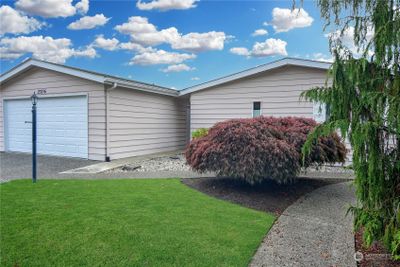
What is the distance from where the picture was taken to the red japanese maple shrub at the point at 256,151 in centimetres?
573

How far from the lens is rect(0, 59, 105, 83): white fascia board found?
32.8 feet

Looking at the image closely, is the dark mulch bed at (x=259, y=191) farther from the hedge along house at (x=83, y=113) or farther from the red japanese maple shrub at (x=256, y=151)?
the hedge along house at (x=83, y=113)

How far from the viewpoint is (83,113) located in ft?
35.2

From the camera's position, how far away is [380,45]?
9.84 feet

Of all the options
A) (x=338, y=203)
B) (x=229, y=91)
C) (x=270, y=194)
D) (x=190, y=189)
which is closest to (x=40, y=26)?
(x=229, y=91)

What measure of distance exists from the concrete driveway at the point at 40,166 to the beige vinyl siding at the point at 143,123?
1354 mm

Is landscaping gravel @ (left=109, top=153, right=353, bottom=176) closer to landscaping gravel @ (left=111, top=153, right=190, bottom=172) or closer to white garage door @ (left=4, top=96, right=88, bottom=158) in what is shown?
landscaping gravel @ (left=111, top=153, right=190, bottom=172)

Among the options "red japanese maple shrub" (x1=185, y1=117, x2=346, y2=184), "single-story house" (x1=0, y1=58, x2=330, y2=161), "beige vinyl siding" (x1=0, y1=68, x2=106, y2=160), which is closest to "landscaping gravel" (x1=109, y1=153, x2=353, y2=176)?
"single-story house" (x1=0, y1=58, x2=330, y2=161)

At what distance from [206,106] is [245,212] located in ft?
25.0

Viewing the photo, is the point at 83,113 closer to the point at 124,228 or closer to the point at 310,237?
the point at 124,228

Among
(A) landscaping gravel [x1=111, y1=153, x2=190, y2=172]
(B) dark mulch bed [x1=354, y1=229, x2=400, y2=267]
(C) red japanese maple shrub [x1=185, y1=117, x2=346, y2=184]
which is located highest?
(C) red japanese maple shrub [x1=185, y1=117, x2=346, y2=184]

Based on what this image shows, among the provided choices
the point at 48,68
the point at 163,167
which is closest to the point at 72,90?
the point at 48,68

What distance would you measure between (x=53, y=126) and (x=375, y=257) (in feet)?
36.5

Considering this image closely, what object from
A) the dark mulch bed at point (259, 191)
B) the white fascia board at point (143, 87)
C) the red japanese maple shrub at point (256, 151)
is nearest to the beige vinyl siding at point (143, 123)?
the white fascia board at point (143, 87)
